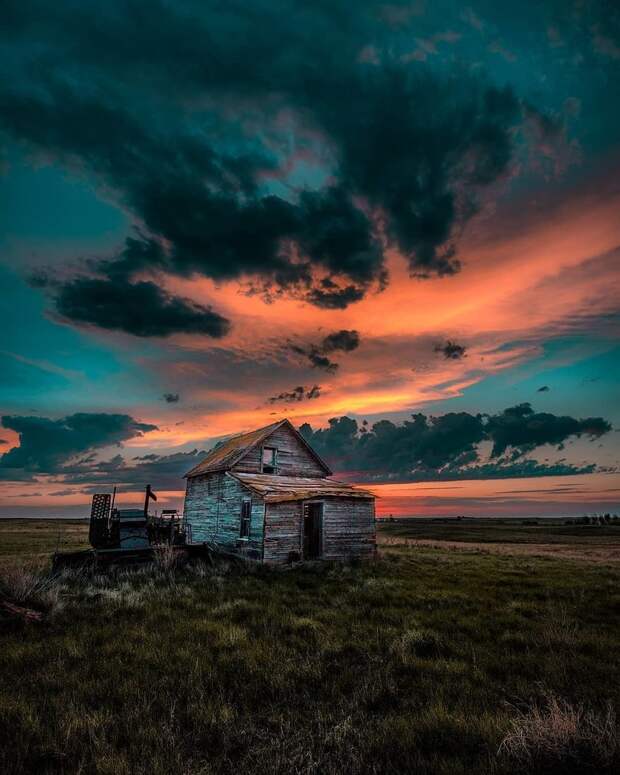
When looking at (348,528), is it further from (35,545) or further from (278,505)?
(35,545)

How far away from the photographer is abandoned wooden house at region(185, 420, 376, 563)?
Result: 20.0 metres

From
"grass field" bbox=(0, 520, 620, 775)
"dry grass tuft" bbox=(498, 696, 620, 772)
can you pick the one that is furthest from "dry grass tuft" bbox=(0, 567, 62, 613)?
"dry grass tuft" bbox=(498, 696, 620, 772)

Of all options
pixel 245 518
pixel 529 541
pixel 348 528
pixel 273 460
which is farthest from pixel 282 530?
pixel 529 541

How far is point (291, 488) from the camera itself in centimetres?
2188

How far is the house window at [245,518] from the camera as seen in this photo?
2098 centimetres

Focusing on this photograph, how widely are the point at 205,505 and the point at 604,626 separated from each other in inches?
859

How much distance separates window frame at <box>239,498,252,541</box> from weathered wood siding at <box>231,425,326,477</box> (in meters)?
3.49

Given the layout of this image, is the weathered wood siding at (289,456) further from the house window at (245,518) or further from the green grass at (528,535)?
the green grass at (528,535)

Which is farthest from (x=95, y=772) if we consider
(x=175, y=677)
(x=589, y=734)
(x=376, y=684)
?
(x=589, y=734)

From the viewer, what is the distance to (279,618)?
32.3ft

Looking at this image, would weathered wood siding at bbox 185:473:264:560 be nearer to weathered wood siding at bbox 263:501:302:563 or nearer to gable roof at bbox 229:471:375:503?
weathered wood siding at bbox 263:501:302:563

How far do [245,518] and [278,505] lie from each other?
98.7 inches

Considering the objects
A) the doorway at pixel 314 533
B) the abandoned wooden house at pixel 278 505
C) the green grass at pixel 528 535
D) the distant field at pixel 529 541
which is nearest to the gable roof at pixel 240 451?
the abandoned wooden house at pixel 278 505

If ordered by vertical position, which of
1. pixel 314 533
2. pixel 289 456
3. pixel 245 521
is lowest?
pixel 314 533
